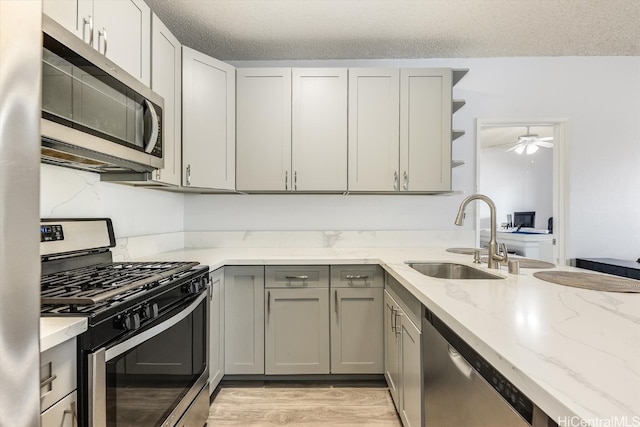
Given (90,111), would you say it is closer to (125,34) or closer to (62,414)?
(125,34)

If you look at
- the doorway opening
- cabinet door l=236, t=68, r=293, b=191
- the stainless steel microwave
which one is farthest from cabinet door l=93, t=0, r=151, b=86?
the doorway opening

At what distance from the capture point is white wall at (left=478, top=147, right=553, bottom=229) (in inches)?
222

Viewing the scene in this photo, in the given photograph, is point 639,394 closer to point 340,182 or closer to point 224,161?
point 340,182

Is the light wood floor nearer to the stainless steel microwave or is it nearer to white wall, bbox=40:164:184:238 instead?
white wall, bbox=40:164:184:238

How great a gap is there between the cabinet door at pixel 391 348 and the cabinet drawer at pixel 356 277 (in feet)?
0.37

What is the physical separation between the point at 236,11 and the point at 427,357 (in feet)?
7.68

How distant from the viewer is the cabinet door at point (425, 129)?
243 centimetres

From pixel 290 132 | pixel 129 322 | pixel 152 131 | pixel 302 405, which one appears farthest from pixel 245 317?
pixel 290 132

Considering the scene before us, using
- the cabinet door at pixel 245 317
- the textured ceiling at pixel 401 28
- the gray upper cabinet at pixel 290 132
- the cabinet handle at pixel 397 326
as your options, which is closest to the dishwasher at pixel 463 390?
the cabinet handle at pixel 397 326

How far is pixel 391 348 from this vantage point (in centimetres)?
192

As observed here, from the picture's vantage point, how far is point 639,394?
495mm

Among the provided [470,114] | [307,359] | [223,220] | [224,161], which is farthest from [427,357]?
[470,114]

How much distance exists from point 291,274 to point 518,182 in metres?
5.67

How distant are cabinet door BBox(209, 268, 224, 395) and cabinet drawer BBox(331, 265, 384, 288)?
2.44ft
